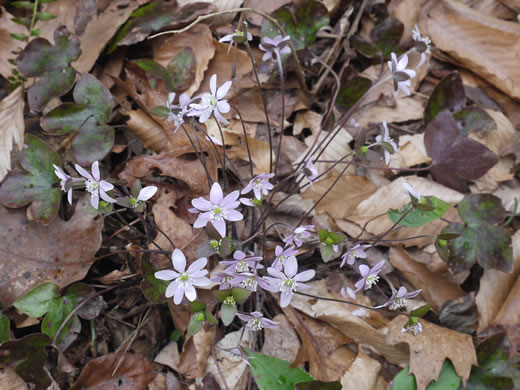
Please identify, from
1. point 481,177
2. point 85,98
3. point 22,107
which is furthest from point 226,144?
point 481,177

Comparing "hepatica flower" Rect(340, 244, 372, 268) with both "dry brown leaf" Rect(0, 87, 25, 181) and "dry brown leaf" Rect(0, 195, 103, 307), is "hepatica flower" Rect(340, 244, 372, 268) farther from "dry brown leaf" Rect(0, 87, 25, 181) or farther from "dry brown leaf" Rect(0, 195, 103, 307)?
"dry brown leaf" Rect(0, 87, 25, 181)

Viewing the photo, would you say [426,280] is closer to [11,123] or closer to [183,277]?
[183,277]

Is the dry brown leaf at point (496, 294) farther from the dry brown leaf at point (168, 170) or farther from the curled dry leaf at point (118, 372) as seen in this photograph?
the curled dry leaf at point (118, 372)

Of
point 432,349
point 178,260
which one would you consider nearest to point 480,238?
point 432,349

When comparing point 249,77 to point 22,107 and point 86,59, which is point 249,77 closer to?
point 86,59

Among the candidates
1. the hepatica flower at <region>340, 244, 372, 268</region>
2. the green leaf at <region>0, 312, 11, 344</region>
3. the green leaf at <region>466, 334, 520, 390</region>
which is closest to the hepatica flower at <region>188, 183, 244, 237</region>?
the hepatica flower at <region>340, 244, 372, 268</region>

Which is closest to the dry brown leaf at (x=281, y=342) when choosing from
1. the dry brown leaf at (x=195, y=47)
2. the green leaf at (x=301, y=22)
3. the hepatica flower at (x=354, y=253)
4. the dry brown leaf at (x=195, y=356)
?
the dry brown leaf at (x=195, y=356)
